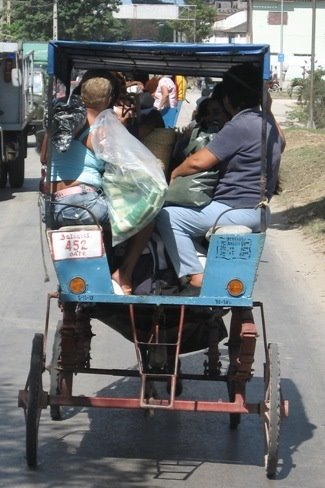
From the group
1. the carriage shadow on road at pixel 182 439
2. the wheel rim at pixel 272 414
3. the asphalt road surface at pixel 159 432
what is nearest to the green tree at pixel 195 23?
the asphalt road surface at pixel 159 432

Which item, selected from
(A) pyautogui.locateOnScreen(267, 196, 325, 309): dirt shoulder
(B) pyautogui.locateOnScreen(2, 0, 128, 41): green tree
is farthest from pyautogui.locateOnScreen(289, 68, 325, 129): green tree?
(B) pyautogui.locateOnScreen(2, 0, 128, 41): green tree

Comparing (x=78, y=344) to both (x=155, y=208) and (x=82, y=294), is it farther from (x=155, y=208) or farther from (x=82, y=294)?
(x=155, y=208)

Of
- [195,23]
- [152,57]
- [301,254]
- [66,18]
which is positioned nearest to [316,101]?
[301,254]

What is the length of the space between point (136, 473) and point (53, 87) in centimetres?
209

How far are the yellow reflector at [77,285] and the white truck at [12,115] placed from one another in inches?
547

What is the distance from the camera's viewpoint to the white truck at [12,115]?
1961 centimetres

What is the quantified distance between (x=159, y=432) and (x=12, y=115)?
13942 millimetres

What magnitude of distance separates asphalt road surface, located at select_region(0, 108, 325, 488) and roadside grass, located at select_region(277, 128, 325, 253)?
3.98m

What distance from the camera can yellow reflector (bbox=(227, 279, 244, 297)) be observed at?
5664 millimetres

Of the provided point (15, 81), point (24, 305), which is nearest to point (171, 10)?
point (15, 81)

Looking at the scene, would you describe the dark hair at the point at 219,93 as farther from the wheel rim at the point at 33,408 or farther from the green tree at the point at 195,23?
the green tree at the point at 195,23

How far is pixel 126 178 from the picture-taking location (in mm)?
5742

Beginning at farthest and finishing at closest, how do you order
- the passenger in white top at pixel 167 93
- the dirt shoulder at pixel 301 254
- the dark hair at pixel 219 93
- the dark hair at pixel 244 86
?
1. the passenger in white top at pixel 167 93
2. the dirt shoulder at pixel 301 254
3. the dark hair at pixel 219 93
4. the dark hair at pixel 244 86

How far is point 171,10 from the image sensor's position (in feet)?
290
